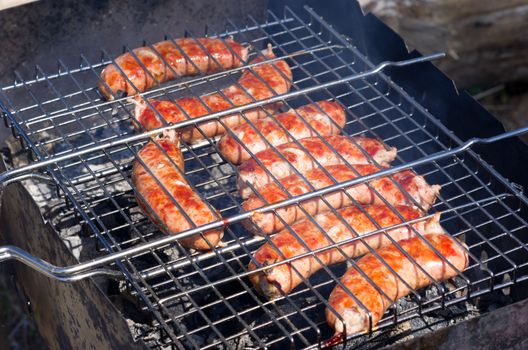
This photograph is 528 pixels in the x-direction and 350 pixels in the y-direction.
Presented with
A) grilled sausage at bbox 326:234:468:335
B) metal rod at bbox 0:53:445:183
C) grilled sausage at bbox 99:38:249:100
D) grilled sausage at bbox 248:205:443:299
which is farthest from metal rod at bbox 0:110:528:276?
grilled sausage at bbox 99:38:249:100

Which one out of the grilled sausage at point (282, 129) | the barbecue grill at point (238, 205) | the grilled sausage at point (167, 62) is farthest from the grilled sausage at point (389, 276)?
the grilled sausage at point (167, 62)

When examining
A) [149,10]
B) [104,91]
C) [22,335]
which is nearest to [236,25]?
[149,10]

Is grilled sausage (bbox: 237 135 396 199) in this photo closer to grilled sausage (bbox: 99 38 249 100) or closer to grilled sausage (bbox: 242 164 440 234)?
grilled sausage (bbox: 242 164 440 234)

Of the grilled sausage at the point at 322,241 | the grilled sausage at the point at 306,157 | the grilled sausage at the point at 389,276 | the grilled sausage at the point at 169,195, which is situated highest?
the grilled sausage at the point at 169,195

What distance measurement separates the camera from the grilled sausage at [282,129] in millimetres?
4148

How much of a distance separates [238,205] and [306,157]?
1.76 ft

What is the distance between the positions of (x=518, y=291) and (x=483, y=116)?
85cm

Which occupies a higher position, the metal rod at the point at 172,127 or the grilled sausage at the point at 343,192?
the metal rod at the point at 172,127

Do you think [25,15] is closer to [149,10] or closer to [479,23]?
[149,10]

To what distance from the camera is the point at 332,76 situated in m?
4.98

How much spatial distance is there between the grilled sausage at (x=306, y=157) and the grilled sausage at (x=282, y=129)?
87mm

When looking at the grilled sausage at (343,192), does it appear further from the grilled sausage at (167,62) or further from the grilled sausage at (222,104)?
the grilled sausage at (167,62)

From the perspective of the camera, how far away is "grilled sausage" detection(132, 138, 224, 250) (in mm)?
3596

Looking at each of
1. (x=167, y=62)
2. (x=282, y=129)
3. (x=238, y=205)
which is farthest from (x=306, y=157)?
(x=167, y=62)
